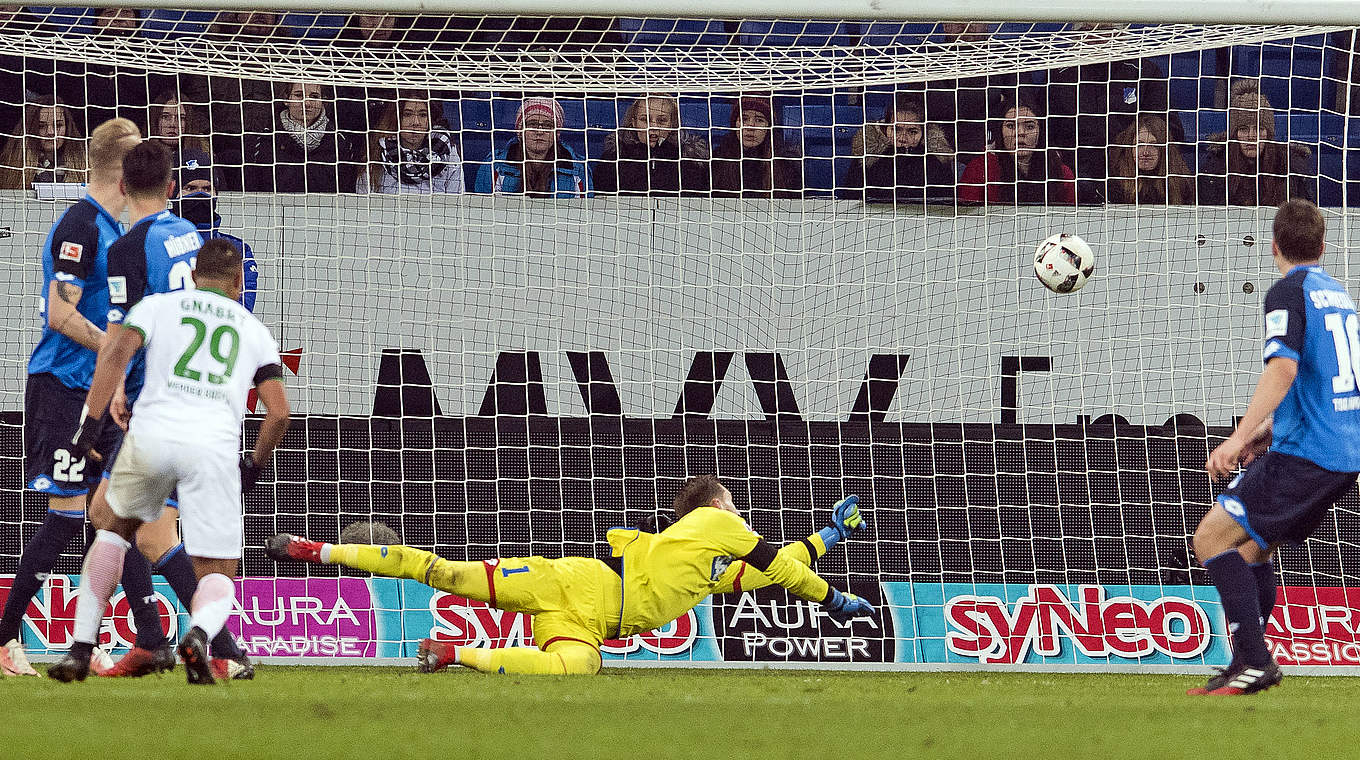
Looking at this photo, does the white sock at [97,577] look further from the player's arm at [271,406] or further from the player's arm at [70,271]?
the player's arm at [70,271]

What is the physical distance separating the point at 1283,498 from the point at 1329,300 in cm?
65

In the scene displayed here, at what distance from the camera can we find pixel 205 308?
4586 millimetres

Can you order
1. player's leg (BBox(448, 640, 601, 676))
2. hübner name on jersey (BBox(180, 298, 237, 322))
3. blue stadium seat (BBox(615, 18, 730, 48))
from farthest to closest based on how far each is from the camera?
1. blue stadium seat (BBox(615, 18, 730, 48))
2. player's leg (BBox(448, 640, 601, 676))
3. hübner name on jersey (BBox(180, 298, 237, 322))

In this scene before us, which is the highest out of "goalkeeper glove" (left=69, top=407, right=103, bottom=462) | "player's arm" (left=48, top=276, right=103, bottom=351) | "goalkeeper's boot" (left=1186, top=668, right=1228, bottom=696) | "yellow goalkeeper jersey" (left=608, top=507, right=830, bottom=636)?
"player's arm" (left=48, top=276, right=103, bottom=351)

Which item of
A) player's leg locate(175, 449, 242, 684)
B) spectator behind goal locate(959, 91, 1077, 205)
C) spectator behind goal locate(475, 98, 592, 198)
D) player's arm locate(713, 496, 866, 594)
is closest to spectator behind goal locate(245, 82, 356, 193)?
spectator behind goal locate(475, 98, 592, 198)

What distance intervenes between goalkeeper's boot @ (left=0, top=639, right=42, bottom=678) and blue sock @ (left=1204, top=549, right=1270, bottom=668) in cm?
392

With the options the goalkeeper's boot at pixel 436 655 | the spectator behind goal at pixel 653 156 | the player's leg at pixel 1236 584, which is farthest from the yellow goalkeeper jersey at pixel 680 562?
the spectator behind goal at pixel 653 156

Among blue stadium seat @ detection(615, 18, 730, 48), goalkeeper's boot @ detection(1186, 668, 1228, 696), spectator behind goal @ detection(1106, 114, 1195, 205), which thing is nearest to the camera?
goalkeeper's boot @ detection(1186, 668, 1228, 696)

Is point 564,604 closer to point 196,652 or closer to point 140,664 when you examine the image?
point 140,664

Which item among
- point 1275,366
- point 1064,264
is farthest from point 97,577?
point 1064,264

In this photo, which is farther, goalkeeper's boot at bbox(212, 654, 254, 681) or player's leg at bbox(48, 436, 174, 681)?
goalkeeper's boot at bbox(212, 654, 254, 681)

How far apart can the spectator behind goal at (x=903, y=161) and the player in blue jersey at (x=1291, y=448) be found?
130 inches

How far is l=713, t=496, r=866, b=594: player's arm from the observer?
630 cm

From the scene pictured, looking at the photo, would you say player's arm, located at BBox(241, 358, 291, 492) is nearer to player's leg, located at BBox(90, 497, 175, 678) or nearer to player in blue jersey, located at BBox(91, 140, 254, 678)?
player in blue jersey, located at BBox(91, 140, 254, 678)
